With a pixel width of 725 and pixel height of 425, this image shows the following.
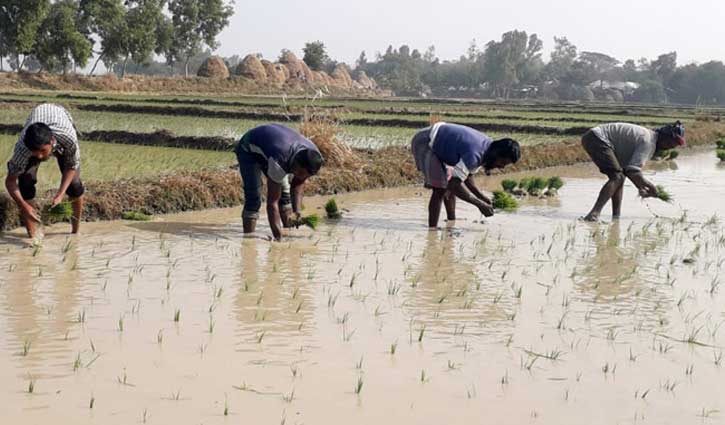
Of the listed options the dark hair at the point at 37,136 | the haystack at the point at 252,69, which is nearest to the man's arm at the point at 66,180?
the dark hair at the point at 37,136

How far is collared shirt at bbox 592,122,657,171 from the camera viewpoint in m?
8.56

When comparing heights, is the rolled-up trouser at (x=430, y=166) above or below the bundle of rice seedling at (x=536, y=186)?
above

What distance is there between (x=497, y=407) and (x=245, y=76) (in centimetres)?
4913

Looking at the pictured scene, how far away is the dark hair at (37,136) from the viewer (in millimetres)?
5992

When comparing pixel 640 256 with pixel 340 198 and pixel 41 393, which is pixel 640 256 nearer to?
pixel 340 198

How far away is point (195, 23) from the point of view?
2032 inches

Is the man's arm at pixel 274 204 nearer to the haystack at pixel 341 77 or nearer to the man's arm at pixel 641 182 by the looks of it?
the man's arm at pixel 641 182

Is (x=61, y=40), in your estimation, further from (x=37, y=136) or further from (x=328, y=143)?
(x=37, y=136)

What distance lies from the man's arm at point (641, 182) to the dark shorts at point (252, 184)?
3.35 m

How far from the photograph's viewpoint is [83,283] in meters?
5.29

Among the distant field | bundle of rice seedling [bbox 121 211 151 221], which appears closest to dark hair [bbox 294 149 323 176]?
bundle of rice seedling [bbox 121 211 151 221]

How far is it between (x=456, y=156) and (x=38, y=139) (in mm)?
3199

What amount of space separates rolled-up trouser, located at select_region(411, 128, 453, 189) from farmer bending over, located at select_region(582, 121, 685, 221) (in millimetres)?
1854

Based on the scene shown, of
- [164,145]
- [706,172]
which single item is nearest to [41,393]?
[164,145]
